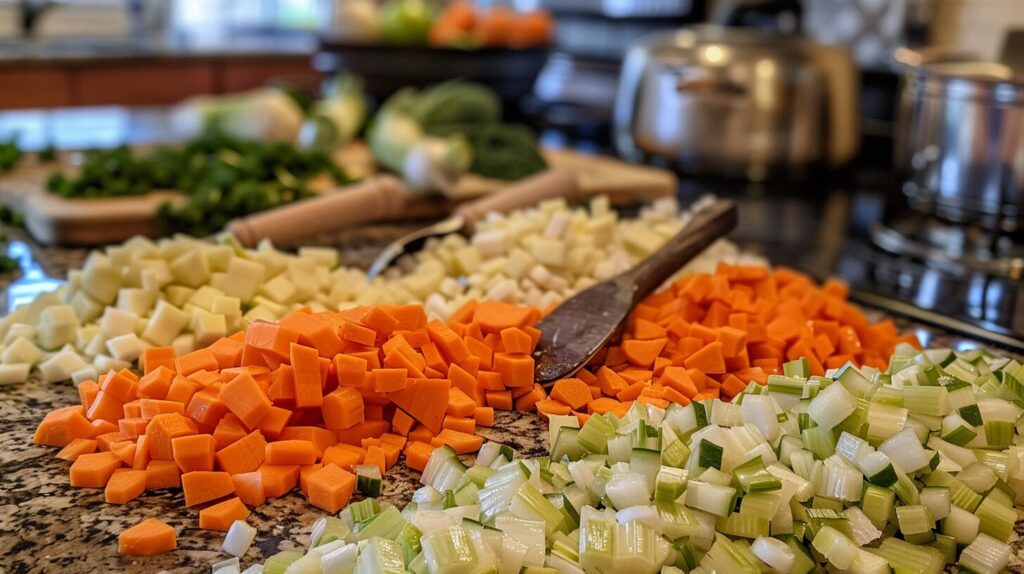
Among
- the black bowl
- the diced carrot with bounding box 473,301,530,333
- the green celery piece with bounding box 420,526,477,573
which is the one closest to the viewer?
the green celery piece with bounding box 420,526,477,573

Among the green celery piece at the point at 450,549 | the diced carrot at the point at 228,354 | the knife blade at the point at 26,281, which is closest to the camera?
the green celery piece at the point at 450,549

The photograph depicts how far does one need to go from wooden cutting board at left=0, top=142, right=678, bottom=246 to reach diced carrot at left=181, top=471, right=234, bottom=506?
1119 millimetres

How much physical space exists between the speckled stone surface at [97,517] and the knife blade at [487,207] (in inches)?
23.1

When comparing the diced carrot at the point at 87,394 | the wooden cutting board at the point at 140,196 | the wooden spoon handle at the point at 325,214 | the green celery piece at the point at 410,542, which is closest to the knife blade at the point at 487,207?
the wooden spoon handle at the point at 325,214

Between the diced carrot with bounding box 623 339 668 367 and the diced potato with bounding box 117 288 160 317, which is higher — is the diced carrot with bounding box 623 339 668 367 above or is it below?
below

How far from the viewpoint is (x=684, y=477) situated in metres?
0.92

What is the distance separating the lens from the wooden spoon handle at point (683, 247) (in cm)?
141

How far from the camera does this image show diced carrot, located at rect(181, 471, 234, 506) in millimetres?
977

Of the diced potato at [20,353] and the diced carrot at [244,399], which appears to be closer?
the diced carrot at [244,399]

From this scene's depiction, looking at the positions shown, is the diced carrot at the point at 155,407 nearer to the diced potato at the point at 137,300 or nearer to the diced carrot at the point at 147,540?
the diced carrot at the point at 147,540

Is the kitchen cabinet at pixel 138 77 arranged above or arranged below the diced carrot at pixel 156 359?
above

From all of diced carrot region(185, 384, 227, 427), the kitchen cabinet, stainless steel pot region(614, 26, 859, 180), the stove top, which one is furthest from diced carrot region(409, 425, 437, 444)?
the kitchen cabinet

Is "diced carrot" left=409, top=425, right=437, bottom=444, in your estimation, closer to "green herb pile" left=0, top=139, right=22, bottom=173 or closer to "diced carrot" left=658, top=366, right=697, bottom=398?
"diced carrot" left=658, top=366, right=697, bottom=398

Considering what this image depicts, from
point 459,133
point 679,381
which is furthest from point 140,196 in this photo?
point 679,381
